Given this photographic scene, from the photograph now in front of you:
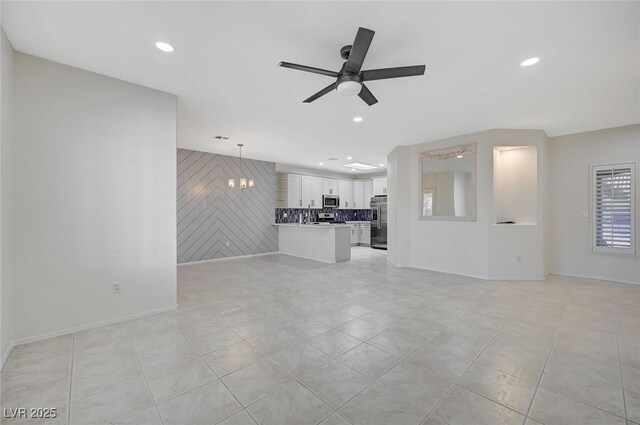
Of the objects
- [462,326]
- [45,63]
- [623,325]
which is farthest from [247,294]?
[623,325]

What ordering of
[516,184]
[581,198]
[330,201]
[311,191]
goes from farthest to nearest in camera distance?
[330,201] → [311,191] → [516,184] → [581,198]

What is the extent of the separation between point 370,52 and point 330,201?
22.9 ft

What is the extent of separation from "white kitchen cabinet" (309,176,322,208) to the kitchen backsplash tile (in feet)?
1.21

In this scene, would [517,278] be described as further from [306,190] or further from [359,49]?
[306,190]

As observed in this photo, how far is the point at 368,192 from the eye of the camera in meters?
10.2

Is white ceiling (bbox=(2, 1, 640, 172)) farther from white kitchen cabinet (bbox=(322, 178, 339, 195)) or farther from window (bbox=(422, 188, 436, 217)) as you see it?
white kitchen cabinet (bbox=(322, 178, 339, 195))

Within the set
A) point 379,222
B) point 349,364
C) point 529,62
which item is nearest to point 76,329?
point 349,364

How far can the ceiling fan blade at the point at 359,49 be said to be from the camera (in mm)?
1801

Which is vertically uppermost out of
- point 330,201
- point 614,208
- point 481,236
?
point 330,201

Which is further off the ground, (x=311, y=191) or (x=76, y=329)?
(x=311, y=191)

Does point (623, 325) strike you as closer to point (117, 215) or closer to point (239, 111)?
point (239, 111)

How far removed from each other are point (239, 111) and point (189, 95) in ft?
2.38

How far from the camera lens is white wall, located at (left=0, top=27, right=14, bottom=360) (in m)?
2.19

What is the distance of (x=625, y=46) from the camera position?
94.2 inches
